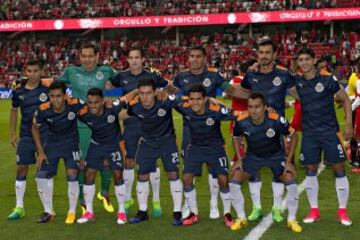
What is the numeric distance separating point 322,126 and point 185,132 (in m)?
1.90

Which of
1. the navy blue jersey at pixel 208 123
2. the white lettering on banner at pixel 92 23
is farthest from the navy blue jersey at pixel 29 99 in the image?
the white lettering on banner at pixel 92 23

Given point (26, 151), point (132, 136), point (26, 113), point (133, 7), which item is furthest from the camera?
point (133, 7)

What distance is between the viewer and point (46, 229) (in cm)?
741

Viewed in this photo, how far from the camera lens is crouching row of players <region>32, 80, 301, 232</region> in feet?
24.0

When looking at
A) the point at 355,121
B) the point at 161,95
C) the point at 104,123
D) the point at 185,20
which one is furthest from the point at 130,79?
the point at 185,20

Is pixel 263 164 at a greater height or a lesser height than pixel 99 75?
lesser

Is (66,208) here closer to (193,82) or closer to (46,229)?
(46,229)

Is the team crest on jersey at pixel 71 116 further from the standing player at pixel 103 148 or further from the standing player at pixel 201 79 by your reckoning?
the standing player at pixel 201 79

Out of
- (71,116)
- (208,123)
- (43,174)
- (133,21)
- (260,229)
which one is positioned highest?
(133,21)

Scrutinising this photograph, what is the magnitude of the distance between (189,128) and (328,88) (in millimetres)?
1802

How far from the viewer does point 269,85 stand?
7801mm

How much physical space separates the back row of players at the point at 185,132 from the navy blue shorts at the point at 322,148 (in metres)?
0.01

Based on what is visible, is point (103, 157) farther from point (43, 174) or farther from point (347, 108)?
point (347, 108)

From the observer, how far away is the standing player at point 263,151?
7133 mm
